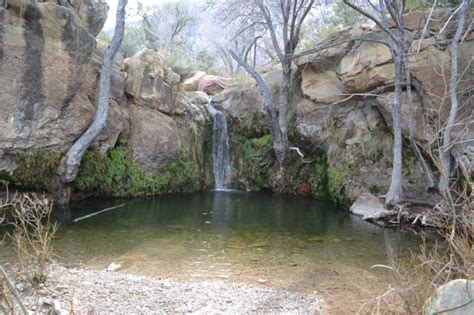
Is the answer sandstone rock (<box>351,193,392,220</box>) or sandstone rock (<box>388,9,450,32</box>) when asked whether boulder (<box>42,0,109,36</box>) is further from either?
sandstone rock (<box>351,193,392,220</box>)

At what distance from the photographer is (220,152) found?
1459 cm

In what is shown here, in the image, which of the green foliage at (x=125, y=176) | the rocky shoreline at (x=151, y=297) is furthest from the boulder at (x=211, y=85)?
the rocky shoreline at (x=151, y=297)

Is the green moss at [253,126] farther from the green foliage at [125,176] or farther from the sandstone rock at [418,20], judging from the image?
the sandstone rock at [418,20]

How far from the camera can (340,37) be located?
11.5 meters

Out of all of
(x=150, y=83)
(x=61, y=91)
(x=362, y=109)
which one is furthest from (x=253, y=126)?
(x=61, y=91)

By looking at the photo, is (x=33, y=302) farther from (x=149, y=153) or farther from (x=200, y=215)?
(x=149, y=153)

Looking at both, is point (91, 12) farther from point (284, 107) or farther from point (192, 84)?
point (192, 84)

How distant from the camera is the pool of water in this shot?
525 centimetres

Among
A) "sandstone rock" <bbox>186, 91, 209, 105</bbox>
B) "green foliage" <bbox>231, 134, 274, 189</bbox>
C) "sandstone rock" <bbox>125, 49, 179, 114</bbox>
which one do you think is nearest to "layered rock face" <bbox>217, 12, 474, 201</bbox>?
"green foliage" <bbox>231, 134, 274, 189</bbox>

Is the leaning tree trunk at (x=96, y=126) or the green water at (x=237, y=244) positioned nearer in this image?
the green water at (x=237, y=244)

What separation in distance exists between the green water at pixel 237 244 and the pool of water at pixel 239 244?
0.01m

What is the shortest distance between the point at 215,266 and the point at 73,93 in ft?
20.9

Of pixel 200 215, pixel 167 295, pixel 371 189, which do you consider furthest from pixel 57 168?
pixel 371 189

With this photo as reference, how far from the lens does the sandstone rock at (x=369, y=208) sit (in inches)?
341
